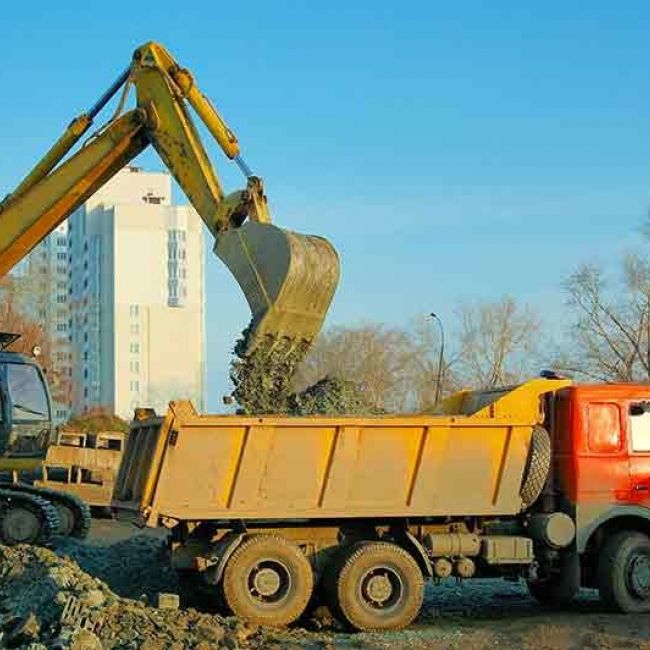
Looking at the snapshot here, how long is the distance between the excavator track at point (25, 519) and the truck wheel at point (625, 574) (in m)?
8.34

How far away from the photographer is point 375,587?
39.4ft

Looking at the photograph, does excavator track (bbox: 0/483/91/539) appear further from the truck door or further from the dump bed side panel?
the truck door

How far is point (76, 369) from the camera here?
10569 cm

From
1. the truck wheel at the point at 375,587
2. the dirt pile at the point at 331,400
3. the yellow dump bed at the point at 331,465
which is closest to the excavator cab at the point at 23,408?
the dirt pile at the point at 331,400

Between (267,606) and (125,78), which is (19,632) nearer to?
(267,606)

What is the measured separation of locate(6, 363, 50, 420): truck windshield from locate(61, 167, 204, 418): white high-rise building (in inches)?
3260

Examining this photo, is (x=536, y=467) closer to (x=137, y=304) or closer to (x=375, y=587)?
(x=375, y=587)

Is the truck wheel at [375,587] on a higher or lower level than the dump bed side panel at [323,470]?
lower

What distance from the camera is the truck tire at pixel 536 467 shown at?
12422 millimetres

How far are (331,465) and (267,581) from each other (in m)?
1.28

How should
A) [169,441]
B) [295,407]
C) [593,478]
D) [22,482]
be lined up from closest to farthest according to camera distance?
[169,441] < [593,478] < [295,407] < [22,482]

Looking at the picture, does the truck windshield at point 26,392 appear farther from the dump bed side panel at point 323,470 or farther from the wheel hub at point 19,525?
the dump bed side panel at point 323,470

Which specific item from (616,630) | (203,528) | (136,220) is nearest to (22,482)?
(203,528)

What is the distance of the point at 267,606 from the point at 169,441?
6.08 ft
